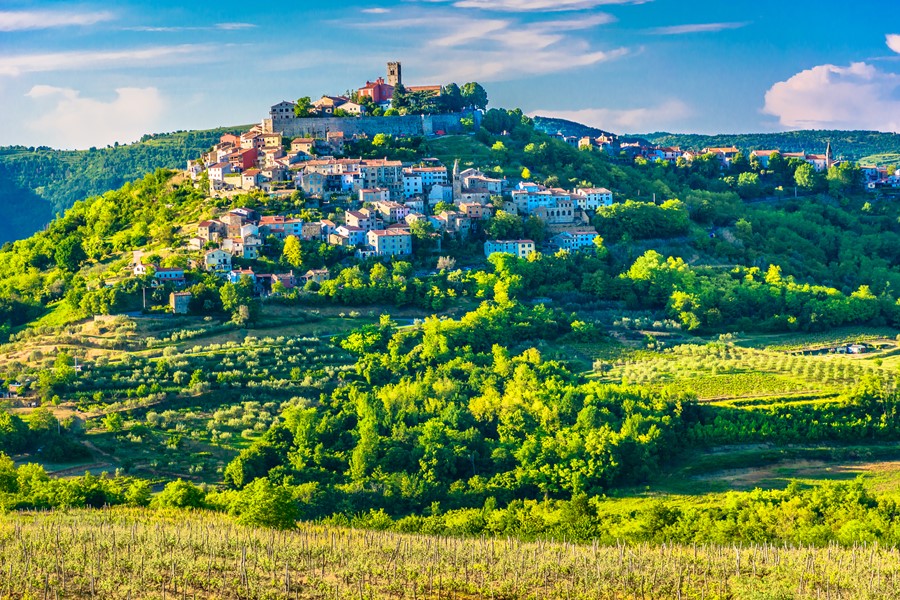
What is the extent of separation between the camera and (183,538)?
26.3 metres

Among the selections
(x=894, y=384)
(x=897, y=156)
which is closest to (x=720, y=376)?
(x=894, y=384)

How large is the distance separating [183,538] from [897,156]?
110228 mm

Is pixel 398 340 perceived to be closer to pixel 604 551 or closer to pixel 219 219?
pixel 219 219

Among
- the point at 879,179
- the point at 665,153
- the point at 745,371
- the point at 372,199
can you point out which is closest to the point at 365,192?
the point at 372,199

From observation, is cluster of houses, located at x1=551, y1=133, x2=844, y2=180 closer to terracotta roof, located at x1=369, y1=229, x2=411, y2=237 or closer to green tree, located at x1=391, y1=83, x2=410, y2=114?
green tree, located at x1=391, y1=83, x2=410, y2=114

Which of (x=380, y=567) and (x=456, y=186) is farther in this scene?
(x=456, y=186)

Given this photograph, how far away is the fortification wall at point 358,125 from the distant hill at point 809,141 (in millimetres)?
59703

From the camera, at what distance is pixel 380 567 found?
24.9 metres

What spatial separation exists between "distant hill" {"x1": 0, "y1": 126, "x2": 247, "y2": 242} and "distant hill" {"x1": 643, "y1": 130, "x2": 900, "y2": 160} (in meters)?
49.3

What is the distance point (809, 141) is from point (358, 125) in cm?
7485

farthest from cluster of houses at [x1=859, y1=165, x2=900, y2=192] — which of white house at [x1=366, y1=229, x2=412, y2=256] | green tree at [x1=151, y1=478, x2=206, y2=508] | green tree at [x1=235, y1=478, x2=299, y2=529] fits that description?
green tree at [x1=235, y1=478, x2=299, y2=529]

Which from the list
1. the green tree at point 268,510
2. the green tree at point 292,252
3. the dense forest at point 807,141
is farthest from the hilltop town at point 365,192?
the dense forest at point 807,141

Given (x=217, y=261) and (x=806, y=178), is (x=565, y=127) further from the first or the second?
(x=217, y=261)

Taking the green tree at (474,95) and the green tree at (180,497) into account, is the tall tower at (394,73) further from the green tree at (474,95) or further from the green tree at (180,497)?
the green tree at (180,497)
